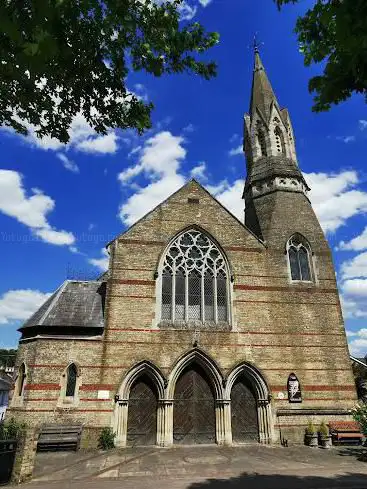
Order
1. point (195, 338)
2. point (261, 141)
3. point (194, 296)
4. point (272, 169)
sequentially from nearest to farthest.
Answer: point (195, 338) < point (194, 296) < point (272, 169) < point (261, 141)

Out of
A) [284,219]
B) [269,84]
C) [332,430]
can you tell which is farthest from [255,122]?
[332,430]

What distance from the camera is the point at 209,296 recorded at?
15.5 meters

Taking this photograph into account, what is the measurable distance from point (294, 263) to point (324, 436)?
283 inches

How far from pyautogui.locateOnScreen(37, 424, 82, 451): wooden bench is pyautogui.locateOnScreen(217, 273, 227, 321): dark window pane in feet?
23.0

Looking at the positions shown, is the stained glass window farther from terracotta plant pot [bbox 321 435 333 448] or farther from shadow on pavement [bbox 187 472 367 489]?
terracotta plant pot [bbox 321 435 333 448]

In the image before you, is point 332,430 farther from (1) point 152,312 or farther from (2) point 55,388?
(2) point 55,388

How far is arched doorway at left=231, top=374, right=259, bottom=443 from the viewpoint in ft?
45.4

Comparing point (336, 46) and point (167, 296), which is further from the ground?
point (167, 296)

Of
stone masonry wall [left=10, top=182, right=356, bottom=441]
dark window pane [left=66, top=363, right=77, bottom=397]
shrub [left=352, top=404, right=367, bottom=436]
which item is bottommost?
shrub [left=352, top=404, right=367, bottom=436]

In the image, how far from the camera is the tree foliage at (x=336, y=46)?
10.4 ft

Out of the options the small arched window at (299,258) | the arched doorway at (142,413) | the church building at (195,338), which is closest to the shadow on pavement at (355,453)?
the church building at (195,338)

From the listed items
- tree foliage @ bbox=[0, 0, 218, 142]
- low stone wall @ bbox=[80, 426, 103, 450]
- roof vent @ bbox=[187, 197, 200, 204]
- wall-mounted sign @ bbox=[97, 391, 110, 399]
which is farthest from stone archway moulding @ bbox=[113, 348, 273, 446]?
tree foliage @ bbox=[0, 0, 218, 142]

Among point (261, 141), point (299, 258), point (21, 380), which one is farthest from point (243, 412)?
point (261, 141)

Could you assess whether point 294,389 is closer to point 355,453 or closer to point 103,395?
point 355,453
